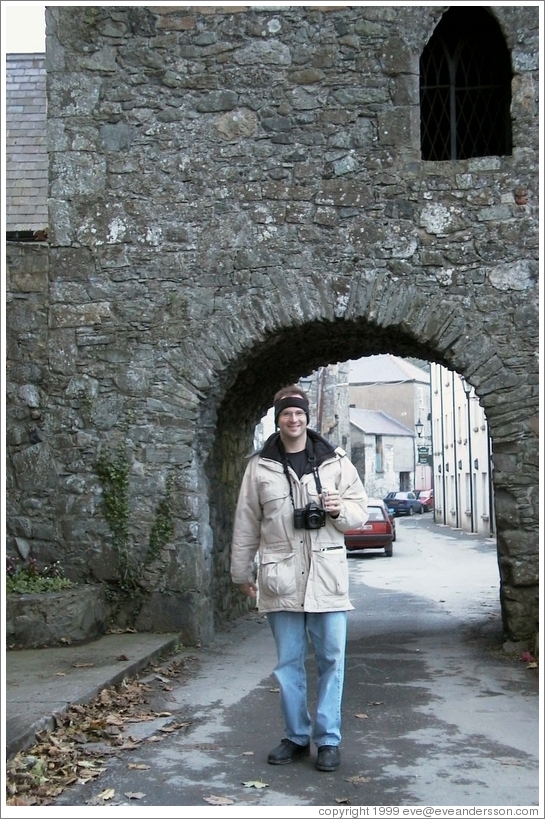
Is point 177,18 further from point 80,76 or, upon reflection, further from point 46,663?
point 46,663

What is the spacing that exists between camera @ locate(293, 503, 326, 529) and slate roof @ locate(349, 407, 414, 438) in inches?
2190

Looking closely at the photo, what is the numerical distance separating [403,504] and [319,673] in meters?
47.8

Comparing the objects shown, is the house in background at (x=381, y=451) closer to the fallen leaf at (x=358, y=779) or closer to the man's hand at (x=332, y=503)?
the man's hand at (x=332, y=503)

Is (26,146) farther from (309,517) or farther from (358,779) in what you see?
(358,779)

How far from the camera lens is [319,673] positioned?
5.27 m

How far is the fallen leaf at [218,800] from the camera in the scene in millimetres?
4586

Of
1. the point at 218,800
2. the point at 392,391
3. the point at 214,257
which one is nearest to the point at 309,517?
the point at 218,800

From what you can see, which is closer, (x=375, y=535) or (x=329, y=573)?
(x=329, y=573)

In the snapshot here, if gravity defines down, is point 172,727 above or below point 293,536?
below

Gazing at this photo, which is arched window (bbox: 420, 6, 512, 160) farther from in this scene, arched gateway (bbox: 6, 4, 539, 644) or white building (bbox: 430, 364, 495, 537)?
white building (bbox: 430, 364, 495, 537)

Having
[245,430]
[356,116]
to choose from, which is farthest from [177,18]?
[245,430]

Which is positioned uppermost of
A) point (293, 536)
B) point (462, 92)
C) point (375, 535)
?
point (462, 92)

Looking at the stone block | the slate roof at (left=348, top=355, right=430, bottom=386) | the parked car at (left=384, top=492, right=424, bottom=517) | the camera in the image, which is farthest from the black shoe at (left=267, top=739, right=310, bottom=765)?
the slate roof at (left=348, top=355, right=430, bottom=386)

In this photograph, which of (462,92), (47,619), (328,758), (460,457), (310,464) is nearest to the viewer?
(328,758)
